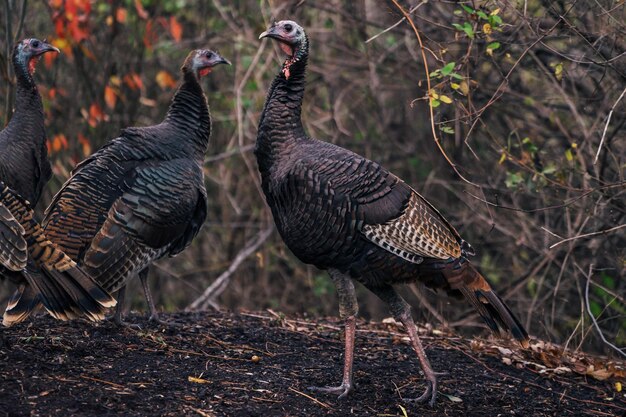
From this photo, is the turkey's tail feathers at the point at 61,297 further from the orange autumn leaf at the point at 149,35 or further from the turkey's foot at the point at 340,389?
the orange autumn leaf at the point at 149,35

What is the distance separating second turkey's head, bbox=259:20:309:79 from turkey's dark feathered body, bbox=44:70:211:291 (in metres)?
1.14

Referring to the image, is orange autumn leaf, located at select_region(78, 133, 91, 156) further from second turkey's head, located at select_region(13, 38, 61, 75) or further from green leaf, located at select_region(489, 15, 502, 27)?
green leaf, located at select_region(489, 15, 502, 27)

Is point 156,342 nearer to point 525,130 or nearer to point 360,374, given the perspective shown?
point 360,374

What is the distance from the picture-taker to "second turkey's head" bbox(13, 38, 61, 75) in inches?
273

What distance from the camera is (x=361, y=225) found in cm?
512

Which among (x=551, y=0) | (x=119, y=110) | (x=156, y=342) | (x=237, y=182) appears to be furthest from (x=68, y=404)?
(x=237, y=182)

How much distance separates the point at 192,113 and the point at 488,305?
103 inches

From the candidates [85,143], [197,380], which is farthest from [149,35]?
[197,380]

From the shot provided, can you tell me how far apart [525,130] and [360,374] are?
165 inches

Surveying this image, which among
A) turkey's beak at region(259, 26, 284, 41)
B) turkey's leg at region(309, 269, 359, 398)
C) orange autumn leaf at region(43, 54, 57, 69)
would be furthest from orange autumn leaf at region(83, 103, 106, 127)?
turkey's leg at region(309, 269, 359, 398)

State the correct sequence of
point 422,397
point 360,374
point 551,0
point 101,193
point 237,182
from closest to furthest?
point 422,397, point 360,374, point 101,193, point 551,0, point 237,182

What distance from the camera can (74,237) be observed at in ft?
18.8

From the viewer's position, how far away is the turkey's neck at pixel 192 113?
655cm

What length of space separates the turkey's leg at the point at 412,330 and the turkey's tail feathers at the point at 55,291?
157 cm
